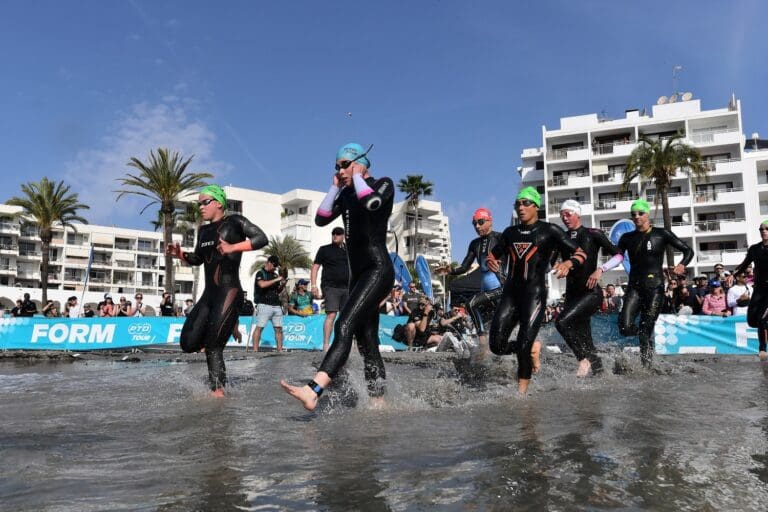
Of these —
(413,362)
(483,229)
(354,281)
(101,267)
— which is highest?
(101,267)

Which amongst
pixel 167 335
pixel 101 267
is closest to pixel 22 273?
pixel 101 267

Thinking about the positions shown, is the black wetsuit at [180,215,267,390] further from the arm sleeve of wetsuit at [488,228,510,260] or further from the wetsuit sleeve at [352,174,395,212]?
the arm sleeve of wetsuit at [488,228,510,260]

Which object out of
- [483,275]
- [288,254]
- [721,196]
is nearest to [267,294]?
[483,275]

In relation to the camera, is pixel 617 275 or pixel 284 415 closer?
pixel 284 415

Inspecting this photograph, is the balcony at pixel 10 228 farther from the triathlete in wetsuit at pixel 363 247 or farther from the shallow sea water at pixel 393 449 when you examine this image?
the triathlete in wetsuit at pixel 363 247

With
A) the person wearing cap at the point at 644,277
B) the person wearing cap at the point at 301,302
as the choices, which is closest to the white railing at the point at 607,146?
the person wearing cap at the point at 301,302

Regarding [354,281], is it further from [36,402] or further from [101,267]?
[101,267]

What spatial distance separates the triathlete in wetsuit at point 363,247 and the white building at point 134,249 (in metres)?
52.5

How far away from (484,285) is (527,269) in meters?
2.95

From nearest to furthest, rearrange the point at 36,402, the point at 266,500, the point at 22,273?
the point at 266,500 < the point at 36,402 < the point at 22,273

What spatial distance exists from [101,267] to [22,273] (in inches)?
494

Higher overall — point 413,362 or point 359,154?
point 359,154

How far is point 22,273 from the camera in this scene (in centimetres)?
9331

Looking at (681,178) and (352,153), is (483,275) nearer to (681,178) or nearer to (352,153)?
(352,153)
